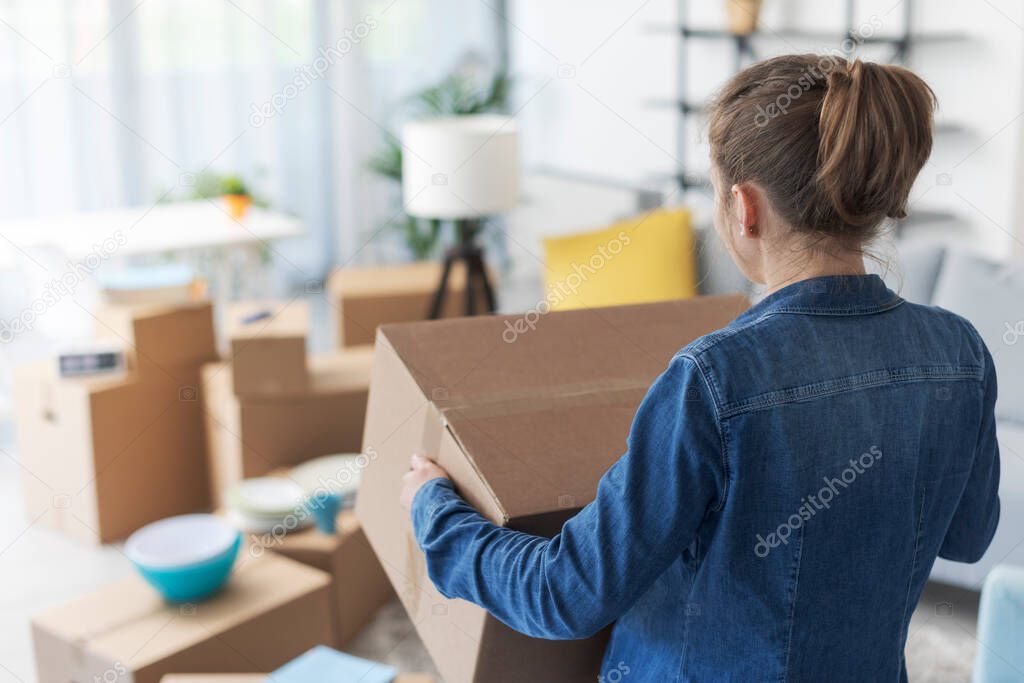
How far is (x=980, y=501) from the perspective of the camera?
1.04m

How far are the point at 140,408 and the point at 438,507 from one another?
2.09 meters

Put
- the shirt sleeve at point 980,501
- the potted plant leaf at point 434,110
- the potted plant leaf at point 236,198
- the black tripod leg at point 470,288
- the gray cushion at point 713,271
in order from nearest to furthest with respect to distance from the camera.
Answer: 1. the shirt sleeve at point 980,501
2. the gray cushion at point 713,271
3. the black tripod leg at point 470,288
4. the potted plant leaf at point 236,198
5. the potted plant leaf at point 434,110

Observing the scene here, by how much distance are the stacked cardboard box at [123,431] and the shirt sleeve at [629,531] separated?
2153mm

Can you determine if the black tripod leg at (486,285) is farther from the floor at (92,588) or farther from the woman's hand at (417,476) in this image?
the woman's hand at (417,476)

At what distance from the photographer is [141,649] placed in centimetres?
187

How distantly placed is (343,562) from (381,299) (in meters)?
1.37

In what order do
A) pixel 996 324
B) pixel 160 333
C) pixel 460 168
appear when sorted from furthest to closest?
pixel 460 168, pixel 160 333, pixel 996 324

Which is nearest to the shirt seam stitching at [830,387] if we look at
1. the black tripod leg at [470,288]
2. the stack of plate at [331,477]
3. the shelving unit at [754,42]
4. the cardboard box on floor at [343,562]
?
the cardboard box on floor at [343,562]

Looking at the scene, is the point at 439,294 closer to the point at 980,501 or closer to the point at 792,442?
the point at 980,501

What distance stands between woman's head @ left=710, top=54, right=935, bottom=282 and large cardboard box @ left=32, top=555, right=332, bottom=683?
4.68ft

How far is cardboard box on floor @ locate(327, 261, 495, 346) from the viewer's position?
3.53 meters

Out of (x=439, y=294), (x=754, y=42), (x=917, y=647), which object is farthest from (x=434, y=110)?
(x=917, y=647)

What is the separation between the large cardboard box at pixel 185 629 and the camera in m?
1.88

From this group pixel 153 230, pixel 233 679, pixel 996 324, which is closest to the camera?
pixel 233 679
